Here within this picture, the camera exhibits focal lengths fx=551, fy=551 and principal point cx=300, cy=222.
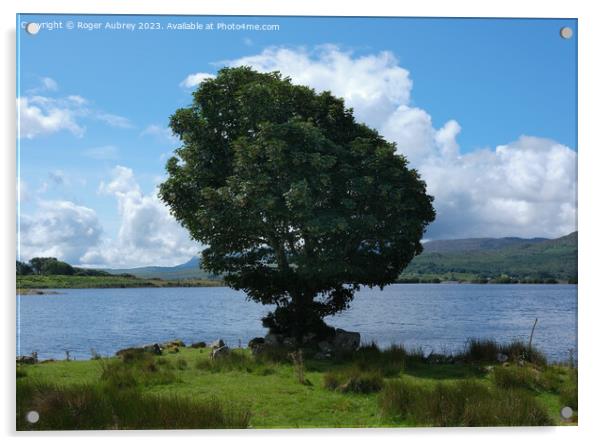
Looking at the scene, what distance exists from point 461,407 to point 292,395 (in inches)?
119

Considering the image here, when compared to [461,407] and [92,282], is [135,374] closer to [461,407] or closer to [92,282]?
[92,282]

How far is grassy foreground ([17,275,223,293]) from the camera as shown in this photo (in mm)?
10487

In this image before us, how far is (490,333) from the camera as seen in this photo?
1409cm

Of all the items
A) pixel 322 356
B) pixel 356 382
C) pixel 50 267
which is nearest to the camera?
pixel 356 382

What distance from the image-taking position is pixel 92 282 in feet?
43.9

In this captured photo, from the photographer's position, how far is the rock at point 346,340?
1424 centimetres

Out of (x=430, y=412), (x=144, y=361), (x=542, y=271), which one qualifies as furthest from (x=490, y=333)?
(x=144, y=361)

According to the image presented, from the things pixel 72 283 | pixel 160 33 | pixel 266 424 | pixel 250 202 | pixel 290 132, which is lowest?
pixel 266 424

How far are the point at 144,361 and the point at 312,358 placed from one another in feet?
13.0

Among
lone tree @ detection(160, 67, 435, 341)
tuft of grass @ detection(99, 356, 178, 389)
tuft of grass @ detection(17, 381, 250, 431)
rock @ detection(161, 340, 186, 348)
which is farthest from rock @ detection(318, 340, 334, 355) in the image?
tuft of grass @ detection(17, 381, 250, 431)

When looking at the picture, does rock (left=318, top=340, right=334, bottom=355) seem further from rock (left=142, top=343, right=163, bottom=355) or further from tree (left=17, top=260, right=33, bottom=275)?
tree (left=17, top=260, right=33, bottom=275)

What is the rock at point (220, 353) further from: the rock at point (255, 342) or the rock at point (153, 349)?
the rock at point (153, 349)
